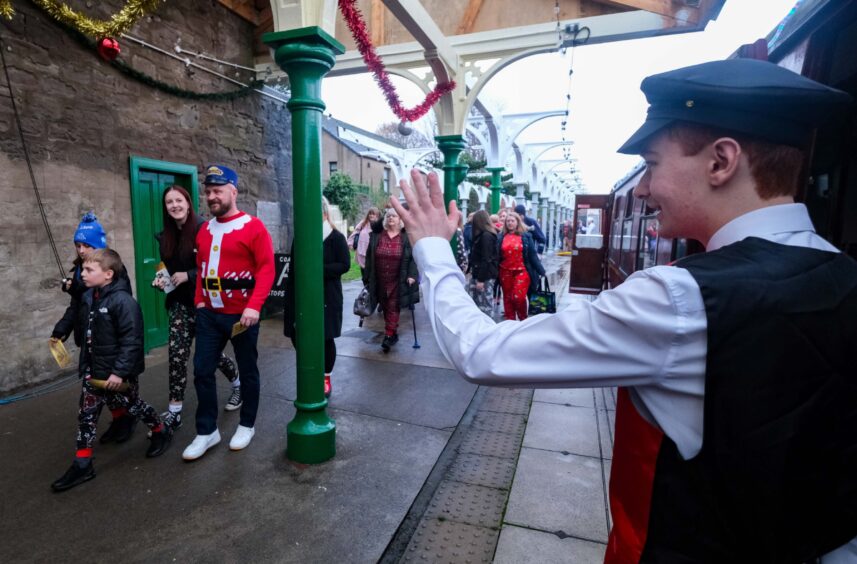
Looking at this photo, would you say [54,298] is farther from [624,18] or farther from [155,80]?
[624,18]

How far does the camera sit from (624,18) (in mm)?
5684

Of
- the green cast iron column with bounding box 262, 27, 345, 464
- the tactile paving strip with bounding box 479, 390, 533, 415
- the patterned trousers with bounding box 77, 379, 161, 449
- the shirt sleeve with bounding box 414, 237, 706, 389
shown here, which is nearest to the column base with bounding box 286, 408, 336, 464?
the green cast iron column with bounding box 262, 27, 345, 464

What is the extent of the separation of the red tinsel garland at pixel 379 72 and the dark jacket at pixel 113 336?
8.07 feet

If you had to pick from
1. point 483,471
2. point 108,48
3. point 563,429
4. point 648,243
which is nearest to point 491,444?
point 483,471

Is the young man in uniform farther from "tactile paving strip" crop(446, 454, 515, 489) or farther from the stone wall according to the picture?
the stone wall

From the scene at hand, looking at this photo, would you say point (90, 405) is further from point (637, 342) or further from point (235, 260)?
point (637, 342)

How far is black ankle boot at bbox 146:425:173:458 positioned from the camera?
3264 mm

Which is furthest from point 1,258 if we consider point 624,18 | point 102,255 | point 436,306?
point 624,18

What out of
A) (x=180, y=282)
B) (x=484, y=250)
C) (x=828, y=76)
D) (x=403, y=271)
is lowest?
(x=403, y=271)

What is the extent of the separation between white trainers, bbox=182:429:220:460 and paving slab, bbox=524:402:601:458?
2.21m

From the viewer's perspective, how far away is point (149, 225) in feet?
18.8

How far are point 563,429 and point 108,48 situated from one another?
5.56m

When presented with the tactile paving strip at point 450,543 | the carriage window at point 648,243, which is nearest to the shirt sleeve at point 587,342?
the tactile paving strip at point 450,543

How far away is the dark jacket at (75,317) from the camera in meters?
3.19
